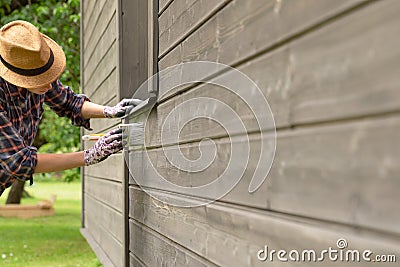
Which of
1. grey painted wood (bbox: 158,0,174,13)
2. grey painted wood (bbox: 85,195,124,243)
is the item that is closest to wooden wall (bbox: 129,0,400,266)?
grey painted wood (bbox: 158,0,174,13)

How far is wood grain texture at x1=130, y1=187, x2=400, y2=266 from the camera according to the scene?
3.93 feet

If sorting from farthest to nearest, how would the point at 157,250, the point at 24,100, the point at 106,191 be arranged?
the point at 106,191, the point at 24,100, the point at 157,250

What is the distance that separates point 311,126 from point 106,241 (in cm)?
488

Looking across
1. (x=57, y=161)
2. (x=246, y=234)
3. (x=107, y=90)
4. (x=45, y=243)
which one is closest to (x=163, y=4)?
(x=57, y=161)

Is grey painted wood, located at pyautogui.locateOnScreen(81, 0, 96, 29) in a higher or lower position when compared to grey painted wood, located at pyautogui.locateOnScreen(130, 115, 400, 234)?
higher

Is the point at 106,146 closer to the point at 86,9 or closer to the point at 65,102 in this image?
the point at 65,102

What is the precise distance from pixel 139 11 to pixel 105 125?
1.73m

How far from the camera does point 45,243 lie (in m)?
10.1

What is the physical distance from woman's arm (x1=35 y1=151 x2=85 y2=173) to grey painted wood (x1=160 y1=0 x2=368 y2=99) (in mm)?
1063

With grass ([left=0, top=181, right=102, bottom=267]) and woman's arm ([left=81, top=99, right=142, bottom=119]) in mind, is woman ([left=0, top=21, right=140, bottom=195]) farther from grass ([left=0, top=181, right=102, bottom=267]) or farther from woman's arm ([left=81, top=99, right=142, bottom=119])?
grass ([left=0, top=181, right=102, bottom=267])

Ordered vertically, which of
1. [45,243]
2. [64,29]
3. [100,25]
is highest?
[64,29]

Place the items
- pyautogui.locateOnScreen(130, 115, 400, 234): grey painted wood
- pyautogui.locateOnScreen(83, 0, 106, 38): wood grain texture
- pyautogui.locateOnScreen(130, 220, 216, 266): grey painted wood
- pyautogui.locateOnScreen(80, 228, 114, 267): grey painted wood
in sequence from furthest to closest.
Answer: pyautogui.locateOnScreen(83, 0, 106, 38): wood grain texture
pyautogui.locateOnScreen(80, 228, 114, 267): grey painted wood
pyautogui.locateOnScreen(130, 220, 216, 266): grey painted wood
pyautogui.locateOnScreen(130, 115, 400, 234): grey painted wood

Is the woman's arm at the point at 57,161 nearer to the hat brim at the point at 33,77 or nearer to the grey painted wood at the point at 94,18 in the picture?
the hat brim at the point at 33,77

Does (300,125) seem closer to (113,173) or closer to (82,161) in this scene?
(82,161)
